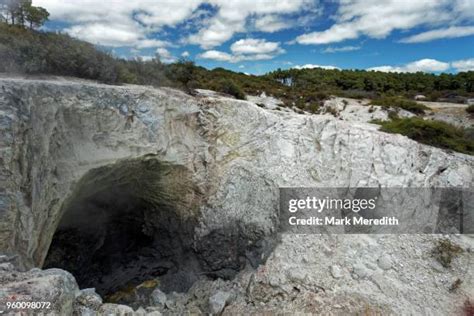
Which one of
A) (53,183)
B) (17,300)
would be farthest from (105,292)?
(17,300)

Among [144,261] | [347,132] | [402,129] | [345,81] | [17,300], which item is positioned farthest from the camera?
[345,81]

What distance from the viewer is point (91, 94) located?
7.77 metres

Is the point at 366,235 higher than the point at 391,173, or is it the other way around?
the point at 391,173

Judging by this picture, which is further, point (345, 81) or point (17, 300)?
point (345, 81)

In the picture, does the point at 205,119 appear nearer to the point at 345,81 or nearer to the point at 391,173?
the point at 391,173

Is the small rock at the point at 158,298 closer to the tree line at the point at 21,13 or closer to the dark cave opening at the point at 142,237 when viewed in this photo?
the dark cave opening at the point at 142,237

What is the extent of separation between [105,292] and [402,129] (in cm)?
1159

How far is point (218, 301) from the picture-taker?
8.22 meters

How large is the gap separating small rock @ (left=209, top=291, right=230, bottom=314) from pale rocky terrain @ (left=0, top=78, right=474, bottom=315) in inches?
1.0

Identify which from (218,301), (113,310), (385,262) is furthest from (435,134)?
(113,310)

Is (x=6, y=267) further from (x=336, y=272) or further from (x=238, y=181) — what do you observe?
(x=336, y=272)

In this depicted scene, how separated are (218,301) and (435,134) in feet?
31.4

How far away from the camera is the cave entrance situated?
31.3 feet

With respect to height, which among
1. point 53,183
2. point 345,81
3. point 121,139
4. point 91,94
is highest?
point 345,81
